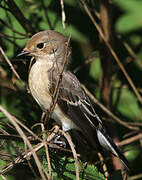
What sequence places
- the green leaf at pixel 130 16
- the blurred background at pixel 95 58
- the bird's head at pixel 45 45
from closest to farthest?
the bird's head at pixel 45 45 → the blurred background at pixel 95 58 → the green leaf at pixel 130 16

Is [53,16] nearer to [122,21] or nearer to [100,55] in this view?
[100,55]

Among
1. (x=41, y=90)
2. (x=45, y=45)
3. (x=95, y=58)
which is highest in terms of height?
(x=45, y=45)

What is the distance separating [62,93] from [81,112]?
0.91 feet

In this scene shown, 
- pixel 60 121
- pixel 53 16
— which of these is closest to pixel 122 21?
pixel 53 16

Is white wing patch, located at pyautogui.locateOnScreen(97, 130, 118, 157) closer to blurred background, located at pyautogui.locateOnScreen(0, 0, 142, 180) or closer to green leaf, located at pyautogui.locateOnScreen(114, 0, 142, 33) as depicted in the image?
blurred background, located at pyautogui.locateOnScreen(0, 0, 142, 180)

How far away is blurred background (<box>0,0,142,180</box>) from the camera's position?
3860 mm

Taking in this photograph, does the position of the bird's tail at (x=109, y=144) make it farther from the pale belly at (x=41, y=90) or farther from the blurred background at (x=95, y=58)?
the pale belly at (x=41, y=90)

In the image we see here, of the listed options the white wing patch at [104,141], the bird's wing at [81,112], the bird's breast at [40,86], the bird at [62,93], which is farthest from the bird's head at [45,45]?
the white wing patch at [104,141]

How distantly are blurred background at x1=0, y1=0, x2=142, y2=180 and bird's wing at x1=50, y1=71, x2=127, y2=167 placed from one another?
9.0 inches

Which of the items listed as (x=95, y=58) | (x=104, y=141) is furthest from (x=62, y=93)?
(x=95, y=58)

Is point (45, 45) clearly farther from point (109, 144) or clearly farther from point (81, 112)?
point (109, 144)

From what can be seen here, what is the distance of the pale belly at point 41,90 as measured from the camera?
11.3 ft

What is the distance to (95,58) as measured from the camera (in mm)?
4363

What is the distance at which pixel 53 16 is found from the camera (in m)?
4.19
